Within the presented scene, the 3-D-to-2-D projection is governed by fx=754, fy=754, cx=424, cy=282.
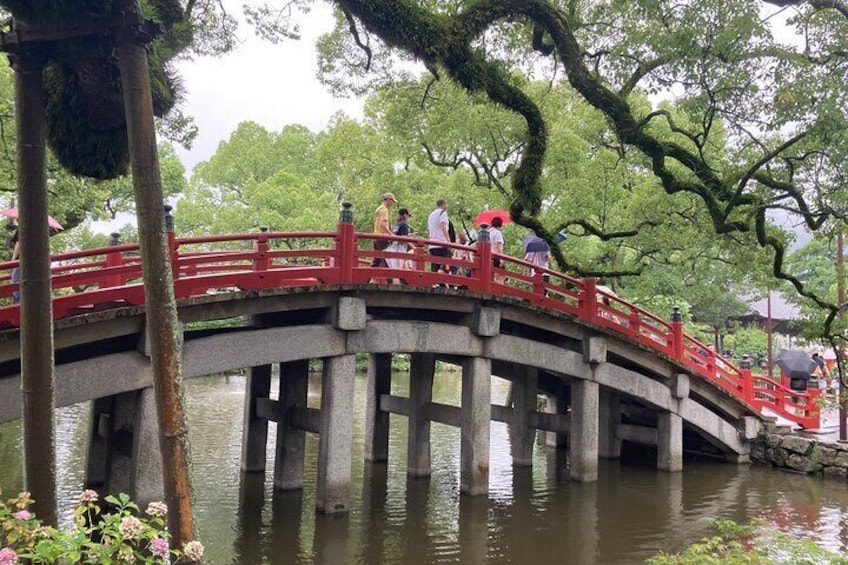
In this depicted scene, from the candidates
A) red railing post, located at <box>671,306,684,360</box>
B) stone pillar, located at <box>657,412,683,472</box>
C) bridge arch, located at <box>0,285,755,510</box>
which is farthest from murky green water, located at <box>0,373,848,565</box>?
red railing post, located at <box>671,306,684,360</box>

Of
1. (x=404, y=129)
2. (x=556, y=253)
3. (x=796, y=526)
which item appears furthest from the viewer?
(x=404, y=129)

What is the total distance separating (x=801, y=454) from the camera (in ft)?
A: 54.9

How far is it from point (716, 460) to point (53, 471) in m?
15.8

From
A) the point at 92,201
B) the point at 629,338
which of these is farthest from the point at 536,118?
the point at 92,201

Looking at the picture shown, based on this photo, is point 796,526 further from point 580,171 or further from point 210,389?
point 210,389

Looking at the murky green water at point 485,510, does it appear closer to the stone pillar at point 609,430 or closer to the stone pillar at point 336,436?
the stone pillar at point 336,436

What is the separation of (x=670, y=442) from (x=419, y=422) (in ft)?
18.6

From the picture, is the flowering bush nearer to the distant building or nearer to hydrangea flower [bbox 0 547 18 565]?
hydrangea flower [bbox 0 547 18 565]

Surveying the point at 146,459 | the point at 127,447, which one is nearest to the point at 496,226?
the point at 127,447

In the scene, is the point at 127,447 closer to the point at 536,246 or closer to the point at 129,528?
the point at 129,528

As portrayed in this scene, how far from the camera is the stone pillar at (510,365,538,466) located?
16.1 metres

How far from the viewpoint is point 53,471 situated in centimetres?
594

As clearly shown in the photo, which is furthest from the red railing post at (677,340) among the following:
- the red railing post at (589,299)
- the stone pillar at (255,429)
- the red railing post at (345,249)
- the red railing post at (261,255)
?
the red railing post at (261,255)

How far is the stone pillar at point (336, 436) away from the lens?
11586mm
